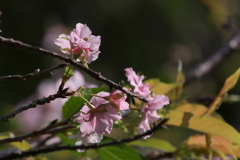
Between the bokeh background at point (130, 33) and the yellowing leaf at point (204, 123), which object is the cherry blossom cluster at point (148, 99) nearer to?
the yellowing leaf at point (204, 123)

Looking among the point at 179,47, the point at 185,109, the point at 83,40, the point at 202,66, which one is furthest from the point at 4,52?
the point at 83,40

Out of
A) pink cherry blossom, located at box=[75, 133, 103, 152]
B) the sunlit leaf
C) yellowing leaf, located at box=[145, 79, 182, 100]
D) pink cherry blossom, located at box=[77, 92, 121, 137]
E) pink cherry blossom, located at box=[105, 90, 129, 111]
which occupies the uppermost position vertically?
yellowing leaf, located at box=[145, 79, 182, 100]

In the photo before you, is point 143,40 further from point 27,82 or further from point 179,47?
point 27,82

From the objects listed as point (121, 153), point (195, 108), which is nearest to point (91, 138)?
Result: point (121, 153)

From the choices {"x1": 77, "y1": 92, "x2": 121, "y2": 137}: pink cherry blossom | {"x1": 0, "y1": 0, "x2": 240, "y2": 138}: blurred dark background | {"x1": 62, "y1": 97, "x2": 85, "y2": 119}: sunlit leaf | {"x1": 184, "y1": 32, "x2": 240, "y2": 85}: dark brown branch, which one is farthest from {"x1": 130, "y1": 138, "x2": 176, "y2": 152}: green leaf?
{"x1": 0, "y1": 0, "x2": 240, "y2": 138}: blurred dark background

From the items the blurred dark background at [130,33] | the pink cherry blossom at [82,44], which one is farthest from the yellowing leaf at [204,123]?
the blurred dark background at [130,33]

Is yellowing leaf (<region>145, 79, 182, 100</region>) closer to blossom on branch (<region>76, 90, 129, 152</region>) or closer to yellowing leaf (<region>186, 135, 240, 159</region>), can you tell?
yellowing leaf (<region>186, 135, 240, 159</region>)
